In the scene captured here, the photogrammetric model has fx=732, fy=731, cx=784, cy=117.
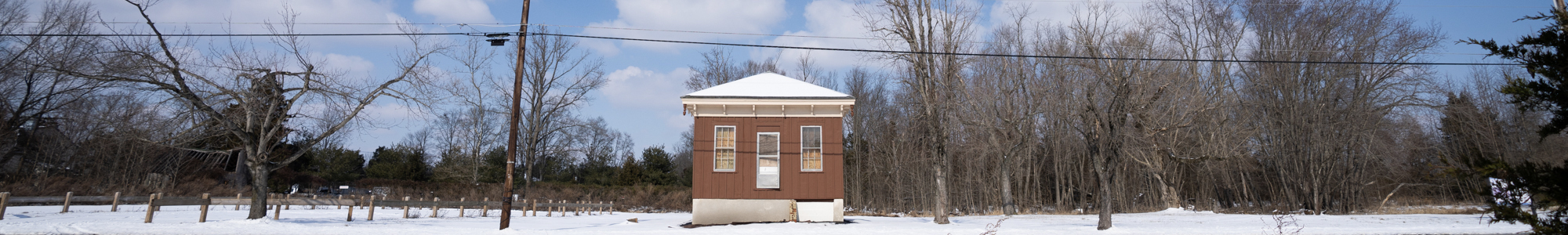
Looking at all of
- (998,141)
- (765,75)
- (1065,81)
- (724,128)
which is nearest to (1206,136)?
(1065,81)

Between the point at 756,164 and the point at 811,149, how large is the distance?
4.35 feet

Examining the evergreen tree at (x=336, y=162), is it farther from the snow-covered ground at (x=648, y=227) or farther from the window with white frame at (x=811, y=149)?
the window with white frame at (x=811, y=149)

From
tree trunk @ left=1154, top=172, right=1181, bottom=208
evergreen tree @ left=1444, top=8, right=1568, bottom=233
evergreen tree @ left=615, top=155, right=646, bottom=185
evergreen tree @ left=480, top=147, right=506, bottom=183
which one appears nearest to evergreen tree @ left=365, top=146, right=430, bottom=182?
evergreen tree @ left=480, top=147, right=506, bottom=183

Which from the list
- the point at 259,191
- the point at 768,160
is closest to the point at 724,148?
the point at 768,160

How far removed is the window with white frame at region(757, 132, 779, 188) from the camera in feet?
55.4

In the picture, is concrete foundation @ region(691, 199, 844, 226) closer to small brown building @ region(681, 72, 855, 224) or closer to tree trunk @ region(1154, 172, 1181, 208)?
small brown building @ region(681, 72, 855, 224)

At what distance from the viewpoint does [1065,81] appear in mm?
28703

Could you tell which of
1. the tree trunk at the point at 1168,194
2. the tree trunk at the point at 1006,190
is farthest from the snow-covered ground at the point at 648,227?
the tree trunk at the point at 1168,194

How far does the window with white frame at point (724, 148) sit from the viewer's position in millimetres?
16875

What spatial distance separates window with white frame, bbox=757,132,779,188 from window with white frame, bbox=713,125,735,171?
23.7 inches

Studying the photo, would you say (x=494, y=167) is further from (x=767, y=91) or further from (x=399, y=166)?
(x=767, y=91)

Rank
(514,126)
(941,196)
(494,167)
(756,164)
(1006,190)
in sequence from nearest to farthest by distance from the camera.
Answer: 1. (514,126)
2. (756,164)
3. (941,196)
4. (1006,190)
5. (494,167)

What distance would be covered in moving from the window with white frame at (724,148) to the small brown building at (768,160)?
0.06ft

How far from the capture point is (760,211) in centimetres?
1689
